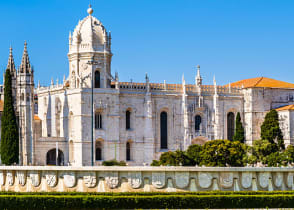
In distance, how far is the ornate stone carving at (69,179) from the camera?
3100 centimetres

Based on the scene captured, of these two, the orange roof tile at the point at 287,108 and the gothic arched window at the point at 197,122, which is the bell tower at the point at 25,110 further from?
the orange roof tile at the point at 287,108

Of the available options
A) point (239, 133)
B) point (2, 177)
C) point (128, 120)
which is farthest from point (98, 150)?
point (2, 177)

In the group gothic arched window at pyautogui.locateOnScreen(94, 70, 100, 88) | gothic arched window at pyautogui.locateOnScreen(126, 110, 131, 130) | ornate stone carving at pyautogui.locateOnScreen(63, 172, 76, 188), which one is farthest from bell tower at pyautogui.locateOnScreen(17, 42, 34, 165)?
ornate stone carving at pyautogui.locateOnScreen(63, 172, 76, 188)

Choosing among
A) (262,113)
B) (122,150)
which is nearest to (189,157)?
(122,150)

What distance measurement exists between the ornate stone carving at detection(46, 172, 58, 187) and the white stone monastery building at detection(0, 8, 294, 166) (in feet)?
110

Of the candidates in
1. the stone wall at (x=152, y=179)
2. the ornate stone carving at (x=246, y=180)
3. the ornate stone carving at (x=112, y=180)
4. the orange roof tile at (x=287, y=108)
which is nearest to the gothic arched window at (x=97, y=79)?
the orange roof tile at (x=287, y=108)

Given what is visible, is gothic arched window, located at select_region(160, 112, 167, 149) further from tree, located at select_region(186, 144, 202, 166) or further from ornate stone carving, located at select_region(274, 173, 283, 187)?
ornate stone carving, located at select_region(274, 173, 283, 187)

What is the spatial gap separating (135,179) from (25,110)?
36.6 m

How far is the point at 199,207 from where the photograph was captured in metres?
29.3

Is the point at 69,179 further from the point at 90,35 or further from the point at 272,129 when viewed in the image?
the point at 272,129

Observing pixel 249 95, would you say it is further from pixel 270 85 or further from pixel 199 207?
pixel 199 207

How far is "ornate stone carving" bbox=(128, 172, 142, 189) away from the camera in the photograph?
30719 mm

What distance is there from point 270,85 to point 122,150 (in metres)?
21.8

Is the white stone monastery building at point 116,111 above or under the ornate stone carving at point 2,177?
above
